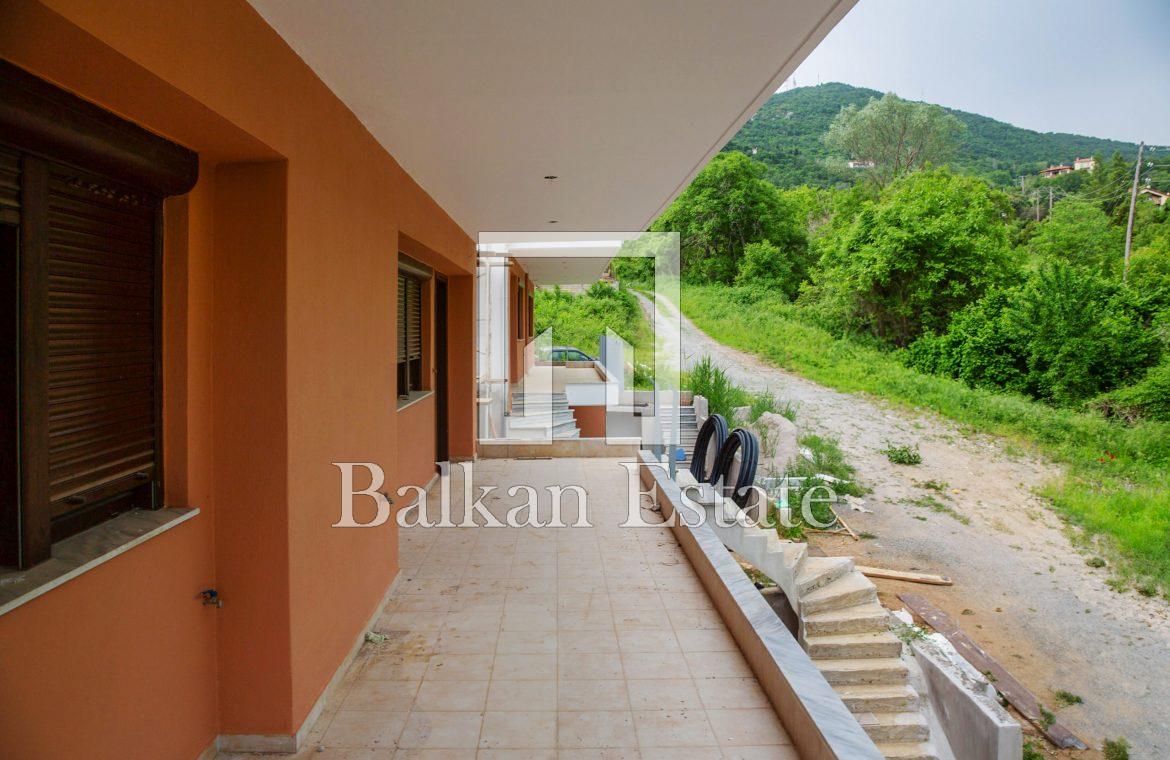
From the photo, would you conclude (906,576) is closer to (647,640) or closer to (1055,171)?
(647,640)

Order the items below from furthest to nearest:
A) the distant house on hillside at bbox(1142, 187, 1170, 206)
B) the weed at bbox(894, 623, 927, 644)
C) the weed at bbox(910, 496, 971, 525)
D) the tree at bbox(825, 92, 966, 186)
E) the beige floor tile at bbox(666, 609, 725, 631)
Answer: the tree at bbox(825, 92, 966, 186) → the distant house on hillside at bbox(1142, 187, 1170, 206) → the weed at bbox(910, 496, 971, 525) → the weed at bbox(894, 623, 927, 644) → the beige floor tile at bbox(666, 609, 725, 631)

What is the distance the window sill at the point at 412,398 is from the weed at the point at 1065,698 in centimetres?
721

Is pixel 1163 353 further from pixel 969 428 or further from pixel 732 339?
pixel 732 339

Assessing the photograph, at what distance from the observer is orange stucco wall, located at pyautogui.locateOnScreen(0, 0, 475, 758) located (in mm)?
1549

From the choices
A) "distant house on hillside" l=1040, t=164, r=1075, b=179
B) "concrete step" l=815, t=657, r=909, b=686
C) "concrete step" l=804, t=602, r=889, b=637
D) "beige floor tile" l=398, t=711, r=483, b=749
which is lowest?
"concrete step" l=815, t=657, r=909, b=686

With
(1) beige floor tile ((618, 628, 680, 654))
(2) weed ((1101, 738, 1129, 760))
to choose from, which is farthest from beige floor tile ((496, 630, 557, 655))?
(2) weed ((1101, 738, 1129, 760))

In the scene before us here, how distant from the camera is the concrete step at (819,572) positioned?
19.2 ft

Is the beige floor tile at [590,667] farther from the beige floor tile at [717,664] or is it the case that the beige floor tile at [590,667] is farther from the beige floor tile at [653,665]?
the beige floor tile at [717,664]

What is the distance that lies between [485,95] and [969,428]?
14133 millimetres

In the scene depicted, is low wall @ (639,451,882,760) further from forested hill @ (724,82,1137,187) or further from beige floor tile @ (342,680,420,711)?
forested hill @ (724,82,1137,187)

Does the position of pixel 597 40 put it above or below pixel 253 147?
above

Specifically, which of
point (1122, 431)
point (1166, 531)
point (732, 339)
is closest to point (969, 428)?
point (1122, 431)

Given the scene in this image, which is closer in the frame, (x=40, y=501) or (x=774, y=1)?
(x=40, y=501)

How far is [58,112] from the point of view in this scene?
1.56 meters
